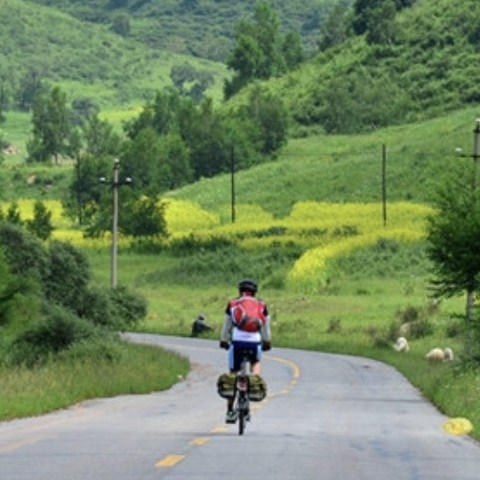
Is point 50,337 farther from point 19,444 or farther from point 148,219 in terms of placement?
point 148,219

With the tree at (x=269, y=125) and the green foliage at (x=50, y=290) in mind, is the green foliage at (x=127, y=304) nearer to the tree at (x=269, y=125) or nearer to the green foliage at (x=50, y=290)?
the green foliage at (x=50, y=290)

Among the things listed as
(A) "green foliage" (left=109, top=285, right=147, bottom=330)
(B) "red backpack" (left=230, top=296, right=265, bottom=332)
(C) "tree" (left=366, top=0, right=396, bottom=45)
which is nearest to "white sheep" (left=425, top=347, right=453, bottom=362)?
(A) "green foliage" (left=109, top=285, right=147, bottom=330)

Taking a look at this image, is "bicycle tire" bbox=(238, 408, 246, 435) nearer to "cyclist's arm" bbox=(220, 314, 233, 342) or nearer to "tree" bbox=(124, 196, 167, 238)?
"cyclist's arm" bbox=(220, 314, 233, 342)

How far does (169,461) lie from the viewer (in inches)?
671

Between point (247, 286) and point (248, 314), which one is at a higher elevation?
point (247, 286)

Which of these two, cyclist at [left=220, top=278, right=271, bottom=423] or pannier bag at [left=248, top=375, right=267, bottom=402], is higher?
cyclist at [left=220, top=278, right=271, bottom=423]

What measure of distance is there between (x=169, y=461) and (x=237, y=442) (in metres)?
2.98

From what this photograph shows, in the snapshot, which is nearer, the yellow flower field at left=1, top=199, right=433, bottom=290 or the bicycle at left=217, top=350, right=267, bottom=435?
the bicycle at left=217, top=350, right=267, bottom=435

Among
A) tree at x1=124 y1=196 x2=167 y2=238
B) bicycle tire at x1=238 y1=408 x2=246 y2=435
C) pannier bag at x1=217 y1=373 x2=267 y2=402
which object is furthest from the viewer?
tree at x1=124 y1=196 x2=167 y2=238

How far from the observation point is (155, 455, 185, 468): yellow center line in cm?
1664

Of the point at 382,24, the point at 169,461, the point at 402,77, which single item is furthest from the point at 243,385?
the point at 382,24

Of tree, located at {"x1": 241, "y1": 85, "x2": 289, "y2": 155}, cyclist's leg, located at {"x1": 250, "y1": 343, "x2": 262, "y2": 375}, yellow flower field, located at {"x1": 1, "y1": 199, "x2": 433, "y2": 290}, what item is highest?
tree, located at {"x1": 241, "y1": 85, "x2": 289, "y2": 155}

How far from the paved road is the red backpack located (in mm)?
1417

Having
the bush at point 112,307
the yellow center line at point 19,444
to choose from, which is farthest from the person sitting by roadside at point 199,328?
the yellow center line at point 19,444
